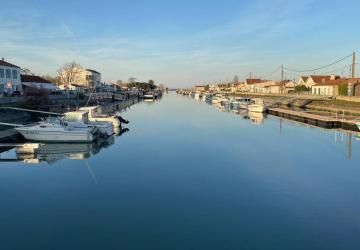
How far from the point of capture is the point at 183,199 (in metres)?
14.1

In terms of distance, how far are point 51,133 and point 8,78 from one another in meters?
32.3

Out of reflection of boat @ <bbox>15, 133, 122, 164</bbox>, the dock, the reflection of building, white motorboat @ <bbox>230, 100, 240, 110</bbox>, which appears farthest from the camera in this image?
the reflection of building

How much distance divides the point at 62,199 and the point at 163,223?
477 centimetres

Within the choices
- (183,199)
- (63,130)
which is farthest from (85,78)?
(183,199)

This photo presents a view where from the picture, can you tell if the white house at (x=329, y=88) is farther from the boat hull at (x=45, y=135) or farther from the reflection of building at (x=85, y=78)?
the reflection of building at (x=85, y=78)

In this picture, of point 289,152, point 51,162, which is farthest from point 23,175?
point 289,152

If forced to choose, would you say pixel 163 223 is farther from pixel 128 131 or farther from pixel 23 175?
pixel 128 131

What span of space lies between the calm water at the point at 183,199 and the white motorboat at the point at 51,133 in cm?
103

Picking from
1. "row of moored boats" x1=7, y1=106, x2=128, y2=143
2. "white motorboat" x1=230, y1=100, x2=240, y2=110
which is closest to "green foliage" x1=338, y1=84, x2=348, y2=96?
"white motorboat" x1=230, y1=100, x2=240, y2=110

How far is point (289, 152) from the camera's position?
25312 mm

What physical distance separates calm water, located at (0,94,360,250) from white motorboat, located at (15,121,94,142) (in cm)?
103

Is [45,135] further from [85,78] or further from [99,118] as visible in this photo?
[85,78]

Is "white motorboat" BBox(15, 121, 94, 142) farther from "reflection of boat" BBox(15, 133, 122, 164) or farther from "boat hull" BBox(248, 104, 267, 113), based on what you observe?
"boat hull" BBox(248, 104, 267, 113)

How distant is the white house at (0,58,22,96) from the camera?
50844 millimetres
